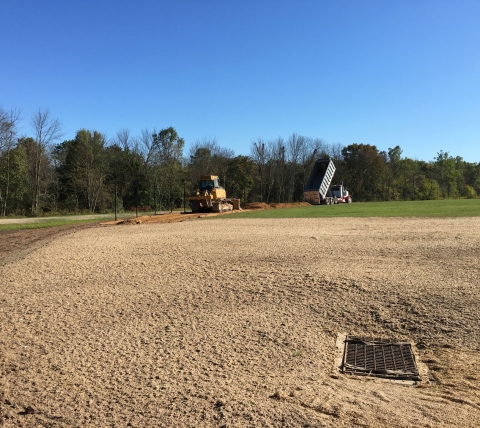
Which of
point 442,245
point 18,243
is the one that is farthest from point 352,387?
point 18,243

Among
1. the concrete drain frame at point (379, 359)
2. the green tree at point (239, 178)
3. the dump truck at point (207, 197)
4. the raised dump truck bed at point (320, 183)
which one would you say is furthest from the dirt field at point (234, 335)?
the green tree at point (239, 178)

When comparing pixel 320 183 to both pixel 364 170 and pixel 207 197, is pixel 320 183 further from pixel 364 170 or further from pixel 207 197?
pixel 364 170

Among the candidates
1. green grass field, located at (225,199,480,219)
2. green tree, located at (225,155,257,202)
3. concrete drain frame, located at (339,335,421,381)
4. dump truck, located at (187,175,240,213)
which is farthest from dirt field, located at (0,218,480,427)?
green tree, located at (225,155,257,202)

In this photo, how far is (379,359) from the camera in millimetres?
5074

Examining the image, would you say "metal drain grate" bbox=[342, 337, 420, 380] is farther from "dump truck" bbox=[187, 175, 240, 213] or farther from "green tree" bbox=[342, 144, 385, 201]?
"green tree" bbox=[342, 144, 385, 201]

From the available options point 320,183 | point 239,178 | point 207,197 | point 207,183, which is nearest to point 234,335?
point 207,197

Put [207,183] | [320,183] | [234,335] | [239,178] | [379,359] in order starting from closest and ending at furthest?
[379,359] < [234,335] < [207,183] < [320,183] < [239,178]

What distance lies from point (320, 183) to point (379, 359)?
1622 inches

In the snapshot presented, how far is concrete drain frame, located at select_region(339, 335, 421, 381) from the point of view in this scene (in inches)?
185

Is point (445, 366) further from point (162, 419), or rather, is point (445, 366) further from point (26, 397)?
point (26, 397)

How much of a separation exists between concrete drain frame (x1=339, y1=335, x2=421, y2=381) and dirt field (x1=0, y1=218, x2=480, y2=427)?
18 cm

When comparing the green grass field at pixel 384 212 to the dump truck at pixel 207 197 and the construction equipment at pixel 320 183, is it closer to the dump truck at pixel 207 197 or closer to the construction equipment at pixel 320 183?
the dump truck at pixel 207 197

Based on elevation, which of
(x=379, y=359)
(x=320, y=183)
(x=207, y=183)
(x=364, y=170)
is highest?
(x=364, y=170)

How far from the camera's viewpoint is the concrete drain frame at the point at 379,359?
4.70 meters
